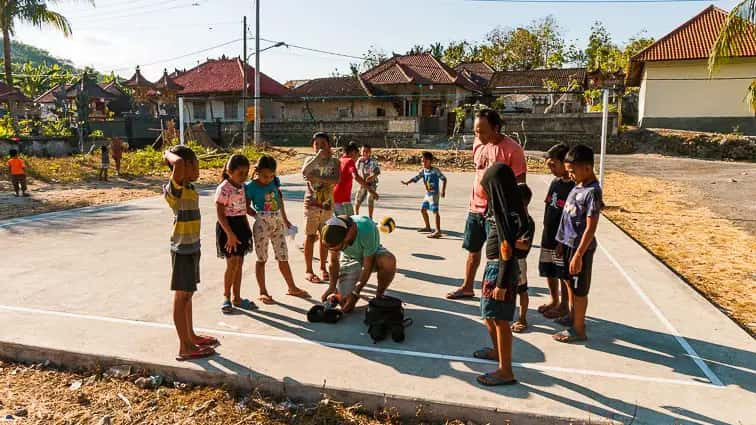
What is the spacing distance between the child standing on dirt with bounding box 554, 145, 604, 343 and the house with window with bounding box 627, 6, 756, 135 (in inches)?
1147

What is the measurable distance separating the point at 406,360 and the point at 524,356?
91cm

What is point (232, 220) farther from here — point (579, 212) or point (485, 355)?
point (579, 212)

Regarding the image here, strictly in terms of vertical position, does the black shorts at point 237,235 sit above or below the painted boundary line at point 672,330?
above

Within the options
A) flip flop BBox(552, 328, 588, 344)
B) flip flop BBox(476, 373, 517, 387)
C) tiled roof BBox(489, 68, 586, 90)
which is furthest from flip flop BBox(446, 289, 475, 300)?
tiled roof BBox(489, 68, 586, 90)

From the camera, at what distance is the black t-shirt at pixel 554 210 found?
192 inches

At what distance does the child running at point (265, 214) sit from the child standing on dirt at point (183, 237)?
46.0 inches

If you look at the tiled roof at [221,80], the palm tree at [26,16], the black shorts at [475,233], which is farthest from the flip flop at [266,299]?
the tiled roof at [221,80]

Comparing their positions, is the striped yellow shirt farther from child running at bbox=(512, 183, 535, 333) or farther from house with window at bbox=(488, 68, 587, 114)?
house with window at bbox=(488, 68, 587, 114)

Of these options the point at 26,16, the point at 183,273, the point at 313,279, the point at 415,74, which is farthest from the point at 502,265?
the point at 415,74

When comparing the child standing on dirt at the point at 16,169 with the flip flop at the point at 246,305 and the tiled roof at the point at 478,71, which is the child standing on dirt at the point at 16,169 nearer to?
the flip flop at the point at 246,305

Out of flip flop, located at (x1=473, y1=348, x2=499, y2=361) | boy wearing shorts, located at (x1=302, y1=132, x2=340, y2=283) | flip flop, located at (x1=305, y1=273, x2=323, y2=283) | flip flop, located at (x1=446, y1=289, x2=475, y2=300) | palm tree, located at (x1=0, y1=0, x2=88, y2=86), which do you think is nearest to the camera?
flip flop, located at (x1=473, y1=348, x2=499, y2=361)

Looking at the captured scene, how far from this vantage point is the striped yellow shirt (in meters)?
3.94

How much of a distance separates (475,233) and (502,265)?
1895 mm

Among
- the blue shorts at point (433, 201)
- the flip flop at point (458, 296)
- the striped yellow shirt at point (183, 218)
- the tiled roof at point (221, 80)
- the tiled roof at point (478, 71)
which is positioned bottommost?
the flip flop at point (458, 296)
